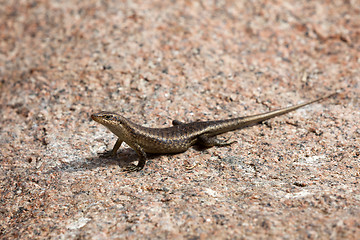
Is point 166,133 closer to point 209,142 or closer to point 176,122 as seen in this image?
point 176,122

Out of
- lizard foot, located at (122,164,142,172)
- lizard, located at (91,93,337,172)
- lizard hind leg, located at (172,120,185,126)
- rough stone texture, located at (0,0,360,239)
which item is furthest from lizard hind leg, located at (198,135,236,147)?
lizard foot, located at (122,164,142,172)

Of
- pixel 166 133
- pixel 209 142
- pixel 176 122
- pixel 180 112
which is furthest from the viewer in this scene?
pixel 180 112

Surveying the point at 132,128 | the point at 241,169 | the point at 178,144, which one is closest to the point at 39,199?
the point at 132,128

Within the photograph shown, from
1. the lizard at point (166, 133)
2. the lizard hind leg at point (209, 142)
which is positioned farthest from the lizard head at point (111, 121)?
the lizard hind leg at point (209, 142)

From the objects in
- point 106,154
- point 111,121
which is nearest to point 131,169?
point 106,154

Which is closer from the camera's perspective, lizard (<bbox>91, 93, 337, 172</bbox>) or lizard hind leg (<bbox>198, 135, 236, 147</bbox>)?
lizard (<bbox>91, 93, 337, 172</bbox>)

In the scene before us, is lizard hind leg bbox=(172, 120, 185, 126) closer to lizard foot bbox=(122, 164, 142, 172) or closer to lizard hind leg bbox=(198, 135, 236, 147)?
lizard hind leg bbox=(198, 135, 236, 147)

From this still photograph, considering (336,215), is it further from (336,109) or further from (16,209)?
(16,209)
